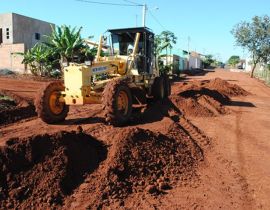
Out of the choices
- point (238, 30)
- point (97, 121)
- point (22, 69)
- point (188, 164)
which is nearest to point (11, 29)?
point (22, 69)

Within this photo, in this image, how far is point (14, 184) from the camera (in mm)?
5859

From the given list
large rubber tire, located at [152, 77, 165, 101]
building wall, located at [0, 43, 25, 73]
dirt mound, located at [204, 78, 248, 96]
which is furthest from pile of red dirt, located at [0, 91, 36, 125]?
building wall, located at [0, 43, 25, 73]

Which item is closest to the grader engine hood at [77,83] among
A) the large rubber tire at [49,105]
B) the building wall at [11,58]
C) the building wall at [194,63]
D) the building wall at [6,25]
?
the large rubber tire at [49,105]

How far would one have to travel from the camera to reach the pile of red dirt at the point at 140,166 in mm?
6086

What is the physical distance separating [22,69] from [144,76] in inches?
830

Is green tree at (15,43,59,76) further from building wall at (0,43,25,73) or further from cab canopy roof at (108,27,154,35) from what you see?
cab canopy roof at (108,27,154,35)

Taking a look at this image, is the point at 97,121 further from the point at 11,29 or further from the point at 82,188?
the point at 11,29

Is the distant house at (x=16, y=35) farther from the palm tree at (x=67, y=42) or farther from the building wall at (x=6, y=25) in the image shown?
the palm tree at (x=67, y=42)

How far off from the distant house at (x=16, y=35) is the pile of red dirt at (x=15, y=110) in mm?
18797

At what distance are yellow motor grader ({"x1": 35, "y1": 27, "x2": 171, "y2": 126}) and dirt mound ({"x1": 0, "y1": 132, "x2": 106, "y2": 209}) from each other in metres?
2.72

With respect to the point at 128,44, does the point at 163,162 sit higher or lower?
lower

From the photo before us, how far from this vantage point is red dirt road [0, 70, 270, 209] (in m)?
6.03

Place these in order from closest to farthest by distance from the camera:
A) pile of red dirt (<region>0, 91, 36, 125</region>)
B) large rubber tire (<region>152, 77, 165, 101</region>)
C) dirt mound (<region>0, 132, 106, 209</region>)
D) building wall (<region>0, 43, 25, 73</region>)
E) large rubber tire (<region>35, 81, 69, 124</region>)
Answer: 1. dirt mound (<region>0, 132, 106, 209</region>)
2. large rubber tire (<region>35, 81, 69, 124</region>)
3. pile of red dirt (<region>0, 91, 36, 125</region>)
4. large rubber tire (<region>152, 77, 165, 101</region>)
5. building wall (<region>0, 43, 25, 73</region>)

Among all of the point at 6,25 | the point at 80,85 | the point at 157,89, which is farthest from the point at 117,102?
the point at 6,25
